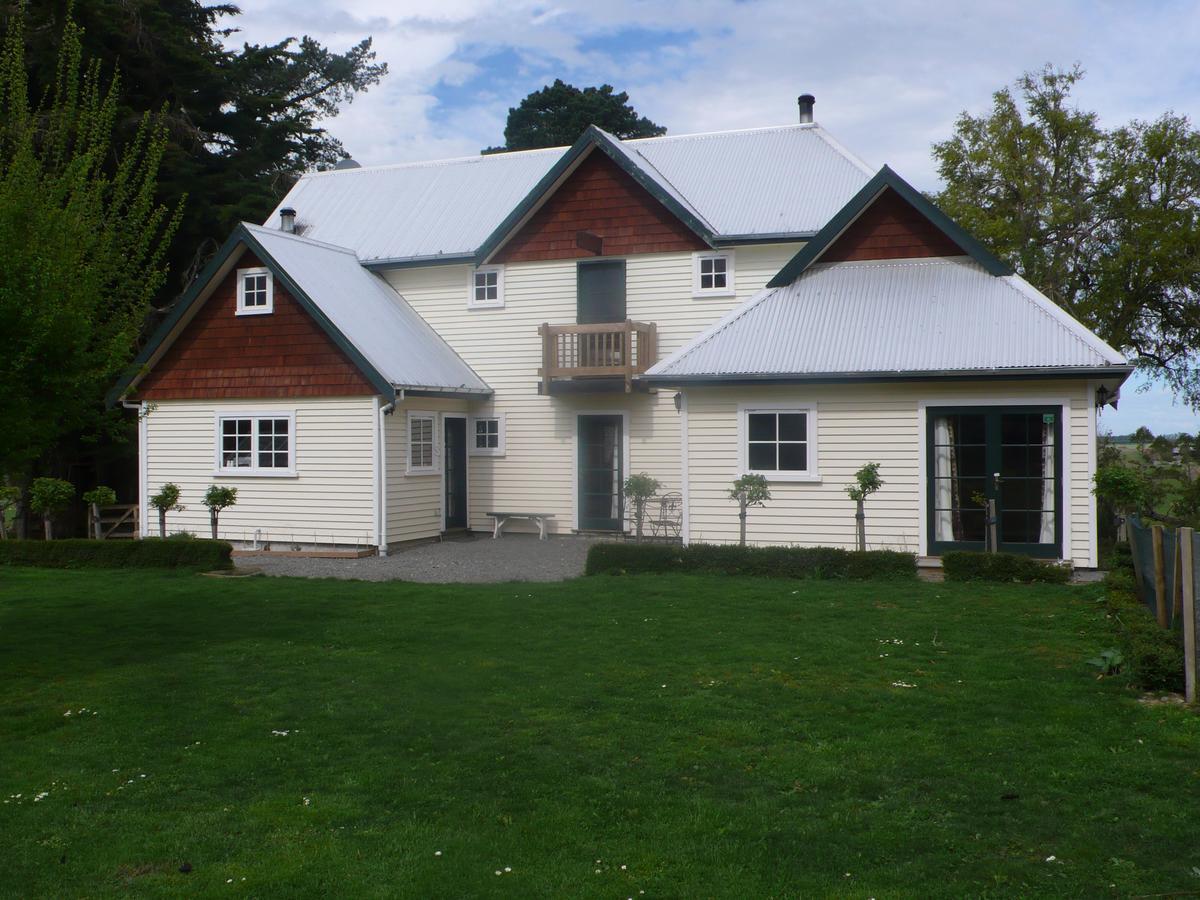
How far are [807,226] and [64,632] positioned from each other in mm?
14112

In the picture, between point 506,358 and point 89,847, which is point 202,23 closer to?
point 506,358

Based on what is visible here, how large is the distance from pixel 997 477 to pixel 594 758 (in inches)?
415

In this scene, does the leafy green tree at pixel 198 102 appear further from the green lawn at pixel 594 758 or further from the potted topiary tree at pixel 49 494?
the green lawn at pixel 594 758

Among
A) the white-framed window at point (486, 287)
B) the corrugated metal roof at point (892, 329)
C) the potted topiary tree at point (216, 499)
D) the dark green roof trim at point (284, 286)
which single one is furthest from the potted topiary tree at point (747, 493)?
the potted topiary tree at point (216, 499)

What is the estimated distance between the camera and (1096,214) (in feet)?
107

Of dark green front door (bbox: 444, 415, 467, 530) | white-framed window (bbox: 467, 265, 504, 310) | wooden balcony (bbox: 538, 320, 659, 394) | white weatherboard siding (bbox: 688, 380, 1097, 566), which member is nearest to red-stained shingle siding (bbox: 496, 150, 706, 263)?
white-framed window (bbox: 467, 265, 504, 310)

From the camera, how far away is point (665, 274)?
2128cm

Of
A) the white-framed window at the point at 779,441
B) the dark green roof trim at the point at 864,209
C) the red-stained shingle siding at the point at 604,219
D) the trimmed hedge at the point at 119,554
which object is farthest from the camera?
the red-stained shingle siding at the point at 604,219

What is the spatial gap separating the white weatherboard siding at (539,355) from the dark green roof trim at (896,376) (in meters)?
3.88

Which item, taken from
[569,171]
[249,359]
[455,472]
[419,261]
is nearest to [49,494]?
[249,359]

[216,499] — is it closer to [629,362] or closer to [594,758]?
[629,362]

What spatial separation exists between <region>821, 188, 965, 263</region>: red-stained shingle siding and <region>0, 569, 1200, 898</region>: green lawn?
7.76 metres

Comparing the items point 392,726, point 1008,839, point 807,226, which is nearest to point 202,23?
point 807,226

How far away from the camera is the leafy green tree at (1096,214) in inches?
1238
